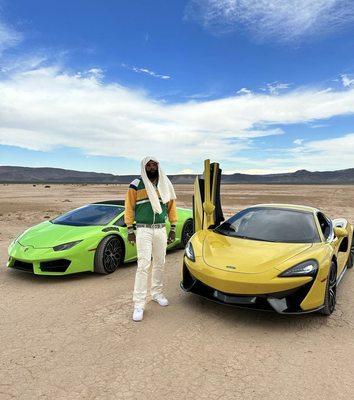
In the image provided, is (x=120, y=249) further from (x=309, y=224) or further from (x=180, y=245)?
(x=309, y=224)

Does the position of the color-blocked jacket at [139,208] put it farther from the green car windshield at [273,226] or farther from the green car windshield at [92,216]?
the green car windshield at [92,216]

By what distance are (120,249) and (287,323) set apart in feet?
10.8

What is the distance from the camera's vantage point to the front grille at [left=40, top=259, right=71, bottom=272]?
5977 mm

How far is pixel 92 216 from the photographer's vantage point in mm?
7277

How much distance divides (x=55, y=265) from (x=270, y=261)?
3341mm

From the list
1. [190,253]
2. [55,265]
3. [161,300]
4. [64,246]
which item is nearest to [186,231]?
[64,246]

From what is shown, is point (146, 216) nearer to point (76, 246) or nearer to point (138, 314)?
point (138, 314)

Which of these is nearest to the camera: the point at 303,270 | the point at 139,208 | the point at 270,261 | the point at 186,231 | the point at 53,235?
the point at 303,270

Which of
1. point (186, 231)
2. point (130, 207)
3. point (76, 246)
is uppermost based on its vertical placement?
point (130, 207)

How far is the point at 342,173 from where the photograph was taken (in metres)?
191

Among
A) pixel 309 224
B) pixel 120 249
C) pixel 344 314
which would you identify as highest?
pixel 309 224

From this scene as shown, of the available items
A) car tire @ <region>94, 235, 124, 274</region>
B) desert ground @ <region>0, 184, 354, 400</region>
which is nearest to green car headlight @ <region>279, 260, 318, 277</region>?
desert ground @ <region>0, 184, 354, 400</region>

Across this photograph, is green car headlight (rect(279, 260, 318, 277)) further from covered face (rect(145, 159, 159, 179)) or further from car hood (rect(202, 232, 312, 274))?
covered face (rect(145, 159, 159, 179))

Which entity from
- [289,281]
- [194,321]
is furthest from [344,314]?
[194,321]
